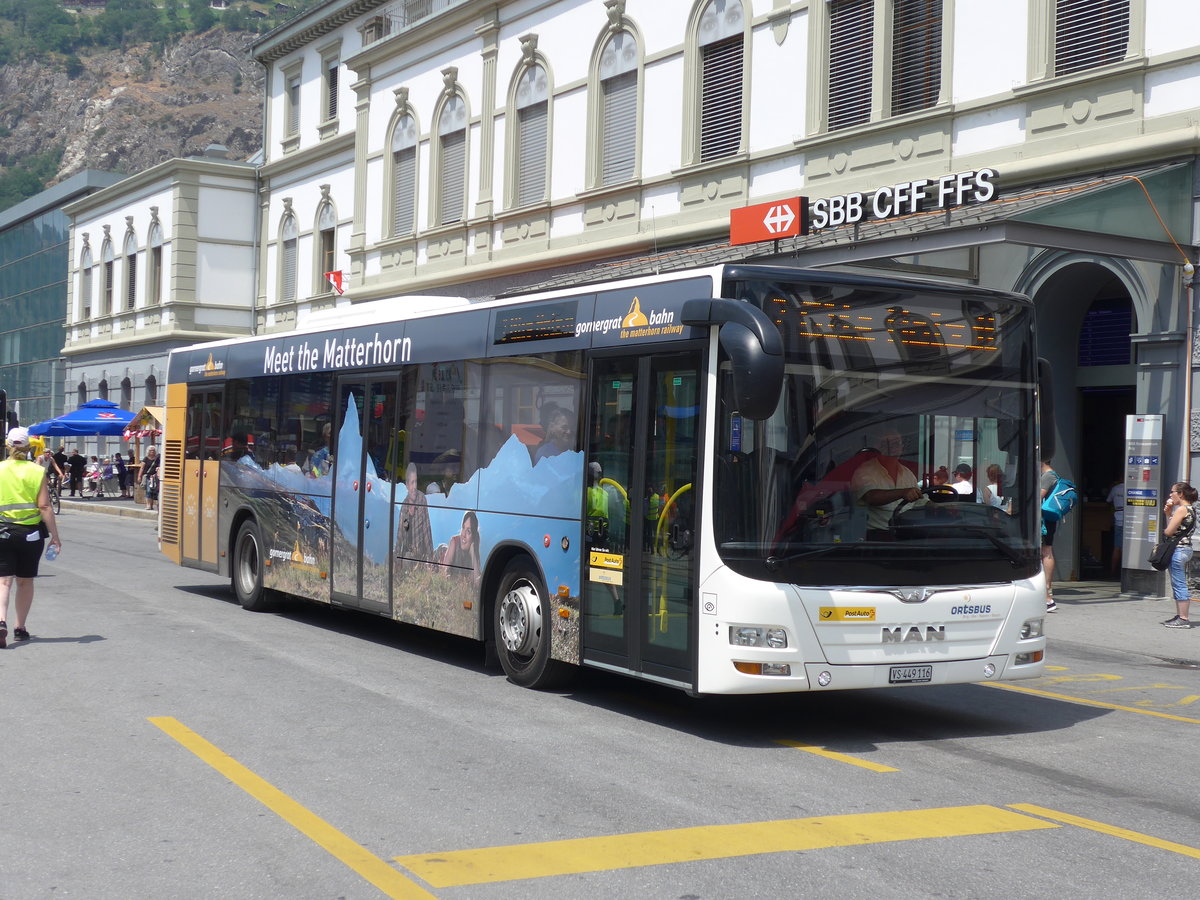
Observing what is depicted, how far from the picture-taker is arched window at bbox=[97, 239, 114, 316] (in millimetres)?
52750

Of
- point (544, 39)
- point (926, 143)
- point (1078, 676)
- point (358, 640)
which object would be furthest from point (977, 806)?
point (544, 39)

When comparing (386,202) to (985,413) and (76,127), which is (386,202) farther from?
(76,127)

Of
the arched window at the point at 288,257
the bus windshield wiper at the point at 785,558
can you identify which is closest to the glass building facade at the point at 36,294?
the arched window at the point at 288,257

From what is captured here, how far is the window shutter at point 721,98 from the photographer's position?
22.4m

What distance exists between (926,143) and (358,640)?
10900 mm

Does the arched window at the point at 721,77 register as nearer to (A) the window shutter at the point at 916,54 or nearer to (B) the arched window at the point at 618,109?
(B) the arched window at the point at 618,109

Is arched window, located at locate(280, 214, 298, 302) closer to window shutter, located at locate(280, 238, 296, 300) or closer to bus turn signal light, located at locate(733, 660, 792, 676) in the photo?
window shutter, located at locate(280, 238, 296, 300)

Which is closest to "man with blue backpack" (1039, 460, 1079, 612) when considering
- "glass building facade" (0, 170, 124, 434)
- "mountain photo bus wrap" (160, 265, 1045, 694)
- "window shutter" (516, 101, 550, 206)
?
"mountain photo bus wrap" (160, 265, 1045, 694)

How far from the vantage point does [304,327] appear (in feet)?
45.0

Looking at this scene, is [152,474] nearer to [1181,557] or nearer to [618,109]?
[618,109]

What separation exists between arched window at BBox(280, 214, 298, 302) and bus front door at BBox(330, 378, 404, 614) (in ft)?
96.5

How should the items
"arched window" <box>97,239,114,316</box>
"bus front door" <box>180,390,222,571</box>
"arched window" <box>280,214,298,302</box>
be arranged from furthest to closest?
"arched window" <box>97,239,114,316</box>
"arched window" <box>280,214,298,302</box>
"bus front door" <box>180,390,222,571</box>

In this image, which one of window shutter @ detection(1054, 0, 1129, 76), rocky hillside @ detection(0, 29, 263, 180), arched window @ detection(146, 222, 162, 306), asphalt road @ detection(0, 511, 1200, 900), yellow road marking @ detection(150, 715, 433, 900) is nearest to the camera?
yellow road marking @ detection(150, 715, 433, 900)

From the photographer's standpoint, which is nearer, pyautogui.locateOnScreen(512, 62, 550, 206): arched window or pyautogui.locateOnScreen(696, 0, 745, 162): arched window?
pyautogui.locateOnScreen(696, 0, 745, 162): arched window
